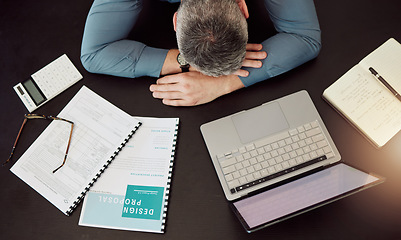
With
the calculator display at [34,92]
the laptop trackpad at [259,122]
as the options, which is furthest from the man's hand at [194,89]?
the calculator display at [34,92]

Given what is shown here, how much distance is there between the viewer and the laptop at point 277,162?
81cm

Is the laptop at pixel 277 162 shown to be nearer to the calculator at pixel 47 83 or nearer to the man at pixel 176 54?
the man at pixel 176 54

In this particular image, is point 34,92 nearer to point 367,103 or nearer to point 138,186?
point 138,186

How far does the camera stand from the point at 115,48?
41.8 inches

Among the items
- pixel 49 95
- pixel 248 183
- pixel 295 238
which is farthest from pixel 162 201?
pixel 49 95

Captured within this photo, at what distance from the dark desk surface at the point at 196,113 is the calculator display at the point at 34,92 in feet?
0.10

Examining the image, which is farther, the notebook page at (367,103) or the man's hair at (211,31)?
the notebook page at (367,103)

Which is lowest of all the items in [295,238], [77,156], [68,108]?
[295,238]

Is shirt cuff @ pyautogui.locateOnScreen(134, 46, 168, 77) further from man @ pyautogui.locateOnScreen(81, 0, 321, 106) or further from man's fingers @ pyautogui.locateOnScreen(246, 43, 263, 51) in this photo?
man's fingers @ pyautogui.locateOnScreen(246, 43, 263, 51)

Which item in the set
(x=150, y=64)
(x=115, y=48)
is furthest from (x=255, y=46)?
(x=115, y=48)

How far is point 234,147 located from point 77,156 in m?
0.53

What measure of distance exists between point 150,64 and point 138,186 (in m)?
0.43

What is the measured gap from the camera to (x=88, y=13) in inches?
45.5

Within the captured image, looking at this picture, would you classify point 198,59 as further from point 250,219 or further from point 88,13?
point 88,13
